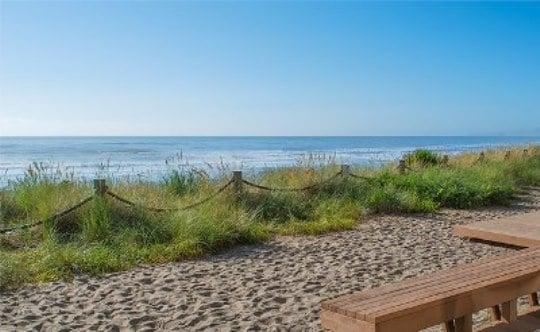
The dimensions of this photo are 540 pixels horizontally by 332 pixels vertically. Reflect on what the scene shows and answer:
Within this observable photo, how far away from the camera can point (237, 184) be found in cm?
980

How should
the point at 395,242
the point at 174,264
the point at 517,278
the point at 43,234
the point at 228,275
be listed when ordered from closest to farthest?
the point at 517,278, the point at 228,275, the point at 174,264, the point at 43,234, the point at 395,242

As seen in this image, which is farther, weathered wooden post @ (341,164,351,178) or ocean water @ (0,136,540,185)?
ocean water @ (0,136,540,185)

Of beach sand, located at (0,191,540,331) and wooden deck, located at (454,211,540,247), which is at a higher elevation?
wooden deck, located at (454,211,540,247)

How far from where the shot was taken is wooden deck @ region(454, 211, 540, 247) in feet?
14.5

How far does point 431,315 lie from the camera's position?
109 inches

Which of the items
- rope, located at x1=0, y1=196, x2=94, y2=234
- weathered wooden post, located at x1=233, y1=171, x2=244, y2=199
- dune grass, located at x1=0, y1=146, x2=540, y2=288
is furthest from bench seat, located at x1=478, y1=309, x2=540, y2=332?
weathered wooden post, located at x1=233, y1=171, x2=244, y2=199

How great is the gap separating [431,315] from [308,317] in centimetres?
217

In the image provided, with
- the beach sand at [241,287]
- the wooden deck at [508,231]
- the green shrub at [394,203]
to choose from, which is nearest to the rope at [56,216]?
the beach sand at [241,287]

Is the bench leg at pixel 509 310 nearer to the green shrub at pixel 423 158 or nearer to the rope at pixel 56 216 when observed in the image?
the rope at pixel 56 216

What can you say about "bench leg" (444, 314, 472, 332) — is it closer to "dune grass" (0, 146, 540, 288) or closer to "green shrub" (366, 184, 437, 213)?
"dune grass" (0, 146, 540, 288)

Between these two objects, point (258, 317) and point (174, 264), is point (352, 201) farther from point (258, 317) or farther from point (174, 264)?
point (258, 317)

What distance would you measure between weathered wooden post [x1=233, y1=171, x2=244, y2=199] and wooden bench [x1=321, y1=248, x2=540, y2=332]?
21.1ft

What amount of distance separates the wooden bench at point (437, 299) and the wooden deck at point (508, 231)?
2.56ft

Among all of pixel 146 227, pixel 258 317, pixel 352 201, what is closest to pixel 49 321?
pixel 258 317
